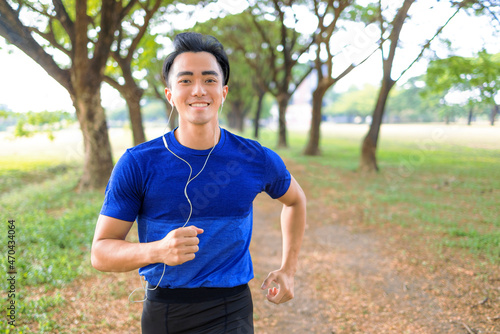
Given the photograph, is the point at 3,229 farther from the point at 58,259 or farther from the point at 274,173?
the point at 274,173

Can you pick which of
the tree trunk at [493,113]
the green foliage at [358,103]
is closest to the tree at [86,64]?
the tree trunk at [493,113]

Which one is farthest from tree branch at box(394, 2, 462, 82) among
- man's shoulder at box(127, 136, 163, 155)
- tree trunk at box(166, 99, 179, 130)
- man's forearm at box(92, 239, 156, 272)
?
man's forearm at box(92, 239, 156, 272)

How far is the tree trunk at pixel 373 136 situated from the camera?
12196 mm

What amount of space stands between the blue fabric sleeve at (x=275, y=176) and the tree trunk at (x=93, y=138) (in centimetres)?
785

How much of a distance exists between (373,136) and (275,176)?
37.8 ft

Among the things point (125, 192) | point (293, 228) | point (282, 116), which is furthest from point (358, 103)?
point (125, 192)

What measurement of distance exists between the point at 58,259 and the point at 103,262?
14.6ft

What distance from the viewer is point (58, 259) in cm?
522

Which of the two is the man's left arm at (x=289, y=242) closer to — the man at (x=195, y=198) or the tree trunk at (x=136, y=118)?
the man at (x=195, y=198)

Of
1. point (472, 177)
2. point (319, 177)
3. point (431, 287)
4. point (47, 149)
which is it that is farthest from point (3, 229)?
point (47, 149)

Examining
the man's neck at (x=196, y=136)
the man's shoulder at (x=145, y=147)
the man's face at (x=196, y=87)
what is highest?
the man's face at (x=196, y=87)

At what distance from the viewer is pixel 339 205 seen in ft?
29.0

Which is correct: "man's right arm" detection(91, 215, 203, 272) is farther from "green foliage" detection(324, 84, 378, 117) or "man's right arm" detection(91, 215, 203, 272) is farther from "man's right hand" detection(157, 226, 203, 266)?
"green foliage" detection(324, 84, 378, 117)

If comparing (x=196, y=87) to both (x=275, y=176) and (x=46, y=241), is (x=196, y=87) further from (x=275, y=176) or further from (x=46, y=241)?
(x=46, y=241)
